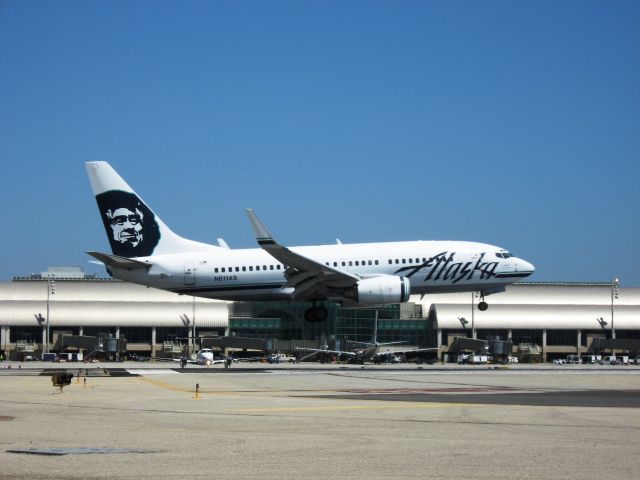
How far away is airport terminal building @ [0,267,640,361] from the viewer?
13538 cm

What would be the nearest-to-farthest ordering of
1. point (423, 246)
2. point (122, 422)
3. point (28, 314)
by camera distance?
point (122, 422) < point (423, 246) < point (28, 314)

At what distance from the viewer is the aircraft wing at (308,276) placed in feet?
212

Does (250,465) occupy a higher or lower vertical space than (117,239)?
lower

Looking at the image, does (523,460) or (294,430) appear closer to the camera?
(523,460)

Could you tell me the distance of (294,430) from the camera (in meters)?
25.7

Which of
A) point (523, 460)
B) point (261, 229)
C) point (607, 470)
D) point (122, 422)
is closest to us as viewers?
point (607, 470)

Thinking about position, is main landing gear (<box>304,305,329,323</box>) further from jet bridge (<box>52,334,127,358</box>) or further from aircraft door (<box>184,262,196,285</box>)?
jet bridge (<box>52,334,127,358</box>)

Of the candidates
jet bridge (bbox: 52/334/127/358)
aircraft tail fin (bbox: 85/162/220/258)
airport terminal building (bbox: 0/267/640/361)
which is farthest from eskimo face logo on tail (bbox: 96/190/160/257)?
airport terminal building (bbox: 0/267/640/361)

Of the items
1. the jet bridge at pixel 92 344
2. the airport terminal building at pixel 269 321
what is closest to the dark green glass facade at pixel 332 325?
the airport terminal building at pixel 269 321

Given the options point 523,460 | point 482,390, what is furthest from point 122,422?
point 482,390

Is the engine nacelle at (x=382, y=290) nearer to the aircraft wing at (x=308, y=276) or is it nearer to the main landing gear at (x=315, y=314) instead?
the aircraft wing at (x=308, y=276)

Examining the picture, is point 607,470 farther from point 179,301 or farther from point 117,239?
point 179,301

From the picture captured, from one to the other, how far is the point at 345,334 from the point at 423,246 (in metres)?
70.7

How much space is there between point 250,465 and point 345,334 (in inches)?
4734
